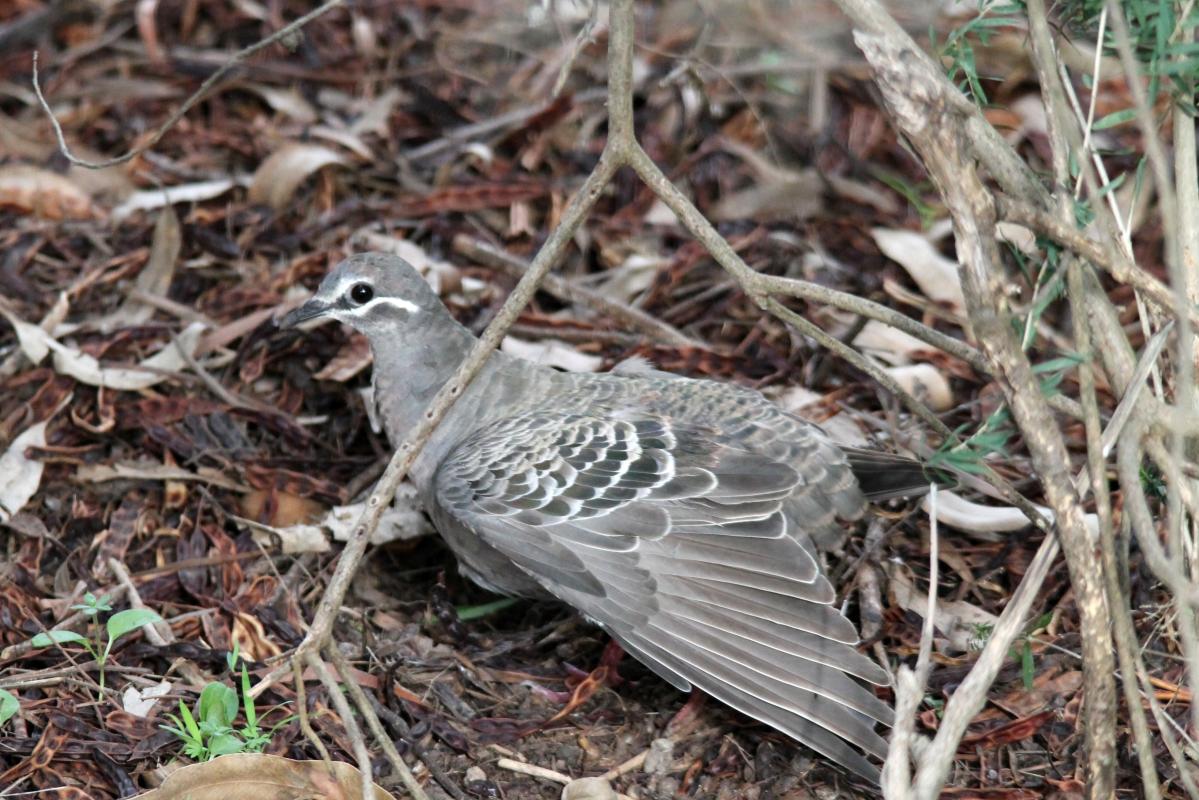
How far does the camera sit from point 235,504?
5465mm

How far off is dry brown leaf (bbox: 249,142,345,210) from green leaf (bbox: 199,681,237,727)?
3.21 m

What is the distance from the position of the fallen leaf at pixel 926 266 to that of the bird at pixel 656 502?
1.52 metres

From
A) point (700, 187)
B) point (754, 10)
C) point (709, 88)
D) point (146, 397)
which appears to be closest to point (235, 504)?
point (146, 397)

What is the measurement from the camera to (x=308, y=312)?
530 cm

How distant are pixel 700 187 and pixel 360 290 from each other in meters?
2.37

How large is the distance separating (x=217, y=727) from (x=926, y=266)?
388 cm

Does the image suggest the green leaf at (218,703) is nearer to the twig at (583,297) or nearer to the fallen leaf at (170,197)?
the twig at (583,297)

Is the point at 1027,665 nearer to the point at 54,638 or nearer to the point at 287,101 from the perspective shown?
the point at 54,638

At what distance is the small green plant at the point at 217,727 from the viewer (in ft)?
13.1

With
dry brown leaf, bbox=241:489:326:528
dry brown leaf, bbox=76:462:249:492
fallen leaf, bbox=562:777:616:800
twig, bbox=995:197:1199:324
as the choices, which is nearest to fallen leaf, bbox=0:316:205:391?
dry brown leaf, bbox=76:462:249:492

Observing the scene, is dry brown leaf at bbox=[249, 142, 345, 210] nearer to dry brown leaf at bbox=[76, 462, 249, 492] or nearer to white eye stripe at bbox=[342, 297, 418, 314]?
white eye stripe at bbox=[342, 297, 418, 314]

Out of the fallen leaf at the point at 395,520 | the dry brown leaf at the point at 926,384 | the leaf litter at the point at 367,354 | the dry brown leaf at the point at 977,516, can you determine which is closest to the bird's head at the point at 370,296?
the leaf litter at the point at 367,354

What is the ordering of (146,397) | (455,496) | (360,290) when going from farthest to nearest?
(146,397)
(360,290)
(455,496)

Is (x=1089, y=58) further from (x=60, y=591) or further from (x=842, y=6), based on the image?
(x=60, y=591)
